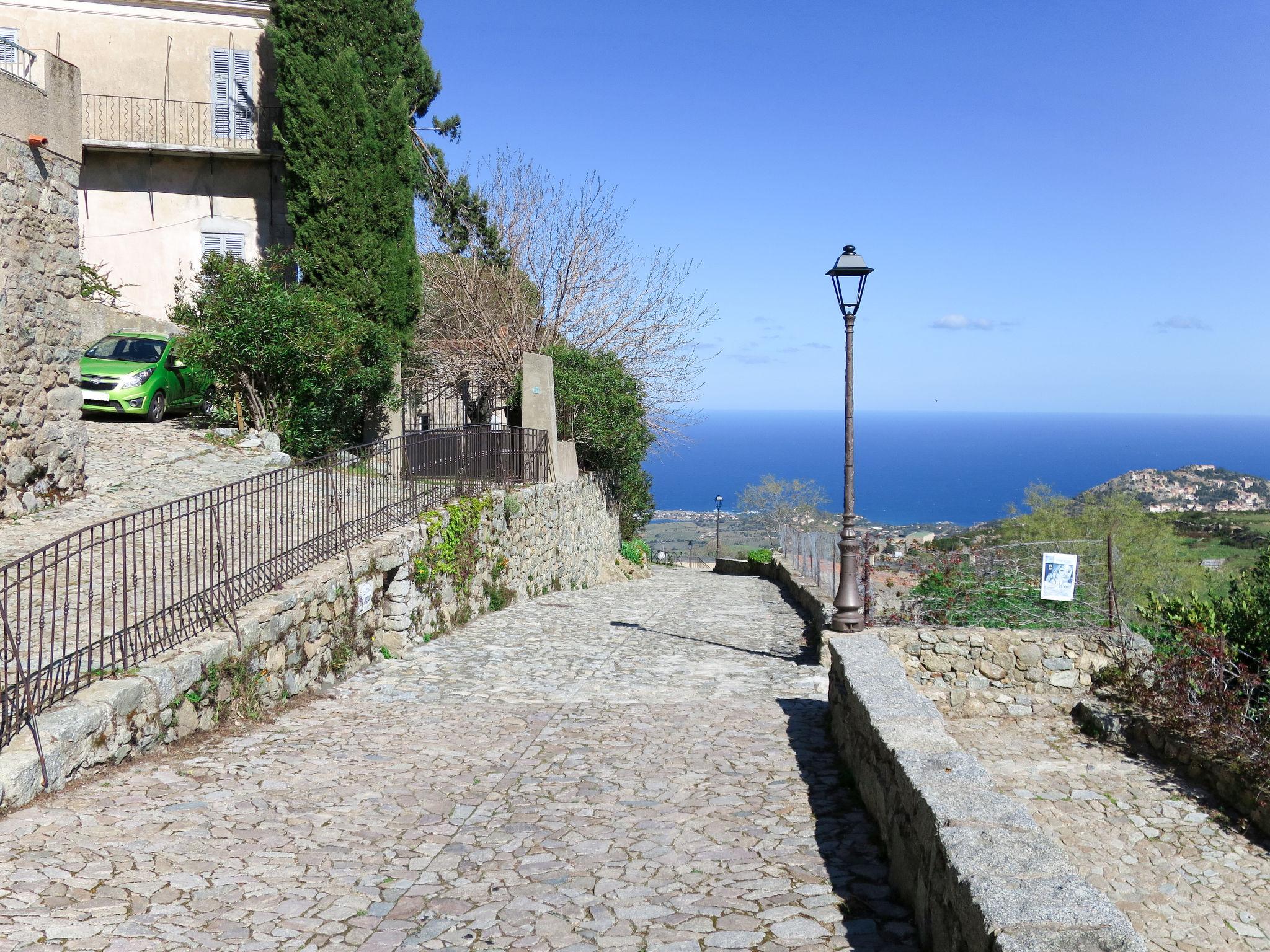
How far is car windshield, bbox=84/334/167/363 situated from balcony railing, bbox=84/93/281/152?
5.17 metres

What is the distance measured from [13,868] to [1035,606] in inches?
408

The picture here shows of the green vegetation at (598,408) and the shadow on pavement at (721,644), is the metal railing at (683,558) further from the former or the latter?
the shadow on pavement at (721,644)

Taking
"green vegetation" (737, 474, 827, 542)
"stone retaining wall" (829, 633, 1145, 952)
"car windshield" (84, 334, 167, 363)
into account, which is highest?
"car windshield" (84, 334, 167, 363)

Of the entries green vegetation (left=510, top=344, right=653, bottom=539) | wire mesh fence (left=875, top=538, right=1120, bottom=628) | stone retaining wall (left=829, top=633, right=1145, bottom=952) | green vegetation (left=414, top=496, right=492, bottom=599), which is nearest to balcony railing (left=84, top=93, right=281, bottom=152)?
green vegetation (left=510, top=344, right=653, bottom=539)

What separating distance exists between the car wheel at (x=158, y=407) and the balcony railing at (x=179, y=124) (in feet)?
20.7

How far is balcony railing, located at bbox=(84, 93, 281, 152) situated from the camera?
19547mm

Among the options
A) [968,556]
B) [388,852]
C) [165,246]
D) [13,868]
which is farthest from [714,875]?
[165,246]

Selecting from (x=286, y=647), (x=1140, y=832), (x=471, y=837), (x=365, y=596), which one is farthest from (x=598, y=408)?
(x=471, y=837)

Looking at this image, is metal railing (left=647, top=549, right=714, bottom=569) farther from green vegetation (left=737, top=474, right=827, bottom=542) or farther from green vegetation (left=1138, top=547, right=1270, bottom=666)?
green vegetation (left=1138, top=547, right=1270, bottom=666)

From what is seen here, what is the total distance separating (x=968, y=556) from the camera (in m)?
11.6

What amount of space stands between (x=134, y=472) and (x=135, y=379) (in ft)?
13.5

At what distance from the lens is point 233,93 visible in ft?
65.6

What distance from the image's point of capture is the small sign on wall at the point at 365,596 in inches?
378

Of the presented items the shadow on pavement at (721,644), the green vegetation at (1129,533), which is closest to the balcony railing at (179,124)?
the shadow on pavement at (721,644)
